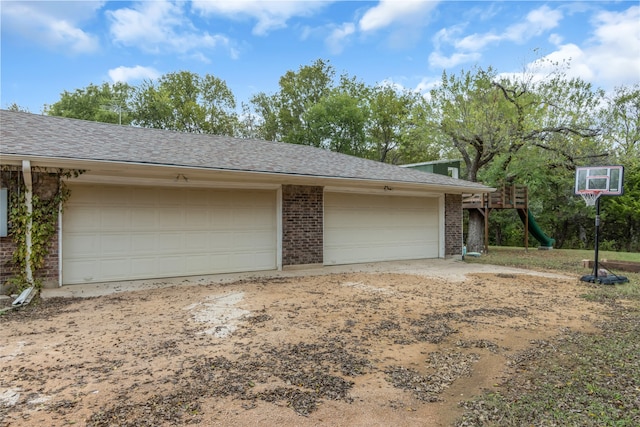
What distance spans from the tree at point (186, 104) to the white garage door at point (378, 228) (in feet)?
58.7

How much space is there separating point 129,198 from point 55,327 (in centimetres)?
348

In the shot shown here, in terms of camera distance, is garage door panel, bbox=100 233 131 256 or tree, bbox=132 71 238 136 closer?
garage door panel, bbox=100 233 131 256

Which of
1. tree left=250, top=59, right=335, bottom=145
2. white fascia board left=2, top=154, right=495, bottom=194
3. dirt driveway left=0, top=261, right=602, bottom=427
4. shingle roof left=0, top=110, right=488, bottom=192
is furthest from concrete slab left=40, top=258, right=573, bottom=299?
tree left=250, top=59, right=335, bottom=145

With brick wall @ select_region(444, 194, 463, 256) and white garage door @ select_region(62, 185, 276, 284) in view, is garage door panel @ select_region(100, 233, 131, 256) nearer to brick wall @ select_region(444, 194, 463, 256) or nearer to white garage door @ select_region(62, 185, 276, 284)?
white garage door @ select_region(62, 185, 276, 284)

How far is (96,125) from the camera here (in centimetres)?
950

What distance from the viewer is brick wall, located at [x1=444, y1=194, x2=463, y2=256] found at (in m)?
11.8

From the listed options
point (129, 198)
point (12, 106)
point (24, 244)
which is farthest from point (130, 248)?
point (12, 106)

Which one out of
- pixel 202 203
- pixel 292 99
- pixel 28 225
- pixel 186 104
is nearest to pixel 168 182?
pixel 202 203

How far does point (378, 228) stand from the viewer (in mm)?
10766

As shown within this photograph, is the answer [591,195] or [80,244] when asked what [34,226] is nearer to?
[80,244]

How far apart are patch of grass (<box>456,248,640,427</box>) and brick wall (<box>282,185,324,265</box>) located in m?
5.86

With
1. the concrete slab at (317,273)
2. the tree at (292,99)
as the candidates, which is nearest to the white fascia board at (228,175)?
the concrete slab at (317,273)

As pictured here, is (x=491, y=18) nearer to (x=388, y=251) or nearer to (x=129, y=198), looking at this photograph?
(x=388, y=251)

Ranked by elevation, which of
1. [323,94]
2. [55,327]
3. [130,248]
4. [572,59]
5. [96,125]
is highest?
[323,94]
